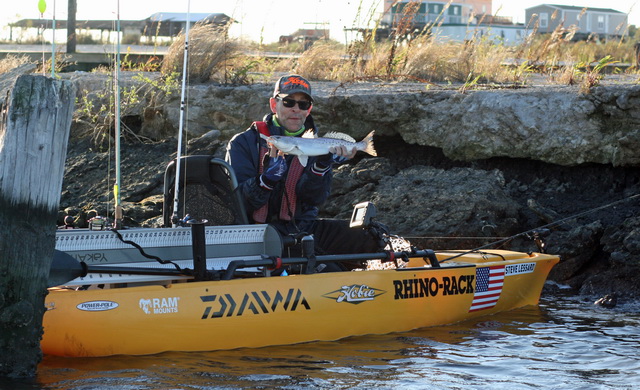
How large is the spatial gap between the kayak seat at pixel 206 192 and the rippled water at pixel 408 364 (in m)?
1.15

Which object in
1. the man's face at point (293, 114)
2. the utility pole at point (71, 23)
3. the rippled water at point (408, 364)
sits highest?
the utility pole at point (71, 23)

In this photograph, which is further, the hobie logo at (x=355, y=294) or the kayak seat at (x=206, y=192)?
the kayak seat at (x=206, y=192)

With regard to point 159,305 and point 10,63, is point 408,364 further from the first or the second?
point 10,63

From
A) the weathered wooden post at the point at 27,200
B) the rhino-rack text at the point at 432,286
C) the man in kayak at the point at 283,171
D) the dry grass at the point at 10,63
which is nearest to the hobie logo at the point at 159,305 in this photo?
the weathered wooden post at the point at 27,200

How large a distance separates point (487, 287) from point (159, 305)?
9.89 feet

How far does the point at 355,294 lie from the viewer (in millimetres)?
6965

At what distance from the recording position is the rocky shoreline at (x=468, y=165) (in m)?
9.99

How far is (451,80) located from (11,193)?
9142 mm

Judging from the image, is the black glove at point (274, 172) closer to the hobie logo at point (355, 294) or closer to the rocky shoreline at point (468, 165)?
the hobie logo at point (355, 294)

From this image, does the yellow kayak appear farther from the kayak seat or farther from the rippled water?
the kayak seat

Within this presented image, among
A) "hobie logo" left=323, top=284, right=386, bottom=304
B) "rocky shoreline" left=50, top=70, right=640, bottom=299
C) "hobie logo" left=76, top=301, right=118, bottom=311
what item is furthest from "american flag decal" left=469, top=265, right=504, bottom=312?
"hobie logo" left=76, top=301, right=118, bottom=311

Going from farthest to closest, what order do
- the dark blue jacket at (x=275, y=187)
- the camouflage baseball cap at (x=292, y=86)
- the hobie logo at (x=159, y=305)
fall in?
1. the camouflage baseball cap at (x=292, y=86)
2. the dark blue jacket at (x=275, y=187)
3. the hobie logo at (x=159, y=305)

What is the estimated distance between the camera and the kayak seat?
709cm

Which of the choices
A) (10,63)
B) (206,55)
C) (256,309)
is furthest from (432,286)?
(10,63)
